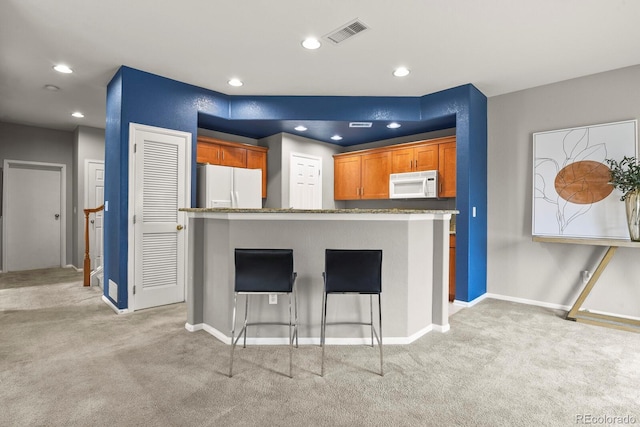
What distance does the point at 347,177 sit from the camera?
6066mm

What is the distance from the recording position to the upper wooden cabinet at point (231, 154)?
188 inches

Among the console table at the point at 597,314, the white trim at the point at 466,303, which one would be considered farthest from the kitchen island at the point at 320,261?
the console table at the point at 597,314

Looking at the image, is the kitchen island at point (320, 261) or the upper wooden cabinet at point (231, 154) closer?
the kitchen island at point (320, 261)

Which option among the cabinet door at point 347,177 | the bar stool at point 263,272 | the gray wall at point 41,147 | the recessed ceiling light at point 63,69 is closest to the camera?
the bar stool at point 263,272

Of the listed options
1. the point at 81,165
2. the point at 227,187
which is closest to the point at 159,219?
the point at 227,187

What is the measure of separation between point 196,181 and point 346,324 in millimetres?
2700

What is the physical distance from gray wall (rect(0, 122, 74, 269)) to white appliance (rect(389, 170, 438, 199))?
5974mm

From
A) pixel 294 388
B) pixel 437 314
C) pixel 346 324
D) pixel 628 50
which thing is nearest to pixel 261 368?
pixel 294 388

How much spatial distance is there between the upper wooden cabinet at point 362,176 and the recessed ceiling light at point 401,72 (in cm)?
181

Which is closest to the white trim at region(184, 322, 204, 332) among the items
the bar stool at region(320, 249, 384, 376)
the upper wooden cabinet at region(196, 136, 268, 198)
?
the bar stool at region(320, 249, 384, 376)

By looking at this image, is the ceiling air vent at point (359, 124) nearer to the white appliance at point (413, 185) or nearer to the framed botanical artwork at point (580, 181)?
the white appliance at point (413, 185)

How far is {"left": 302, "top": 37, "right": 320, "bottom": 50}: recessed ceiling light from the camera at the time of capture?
9.80ft

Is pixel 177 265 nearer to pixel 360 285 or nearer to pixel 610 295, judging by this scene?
pixel 360 285

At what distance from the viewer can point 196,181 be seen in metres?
4.28
